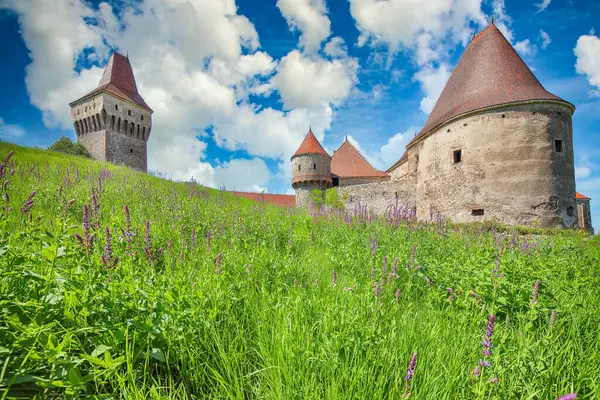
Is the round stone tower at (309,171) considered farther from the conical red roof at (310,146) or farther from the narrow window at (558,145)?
the narrow window at (558,145)

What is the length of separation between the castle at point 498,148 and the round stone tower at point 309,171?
1171cm

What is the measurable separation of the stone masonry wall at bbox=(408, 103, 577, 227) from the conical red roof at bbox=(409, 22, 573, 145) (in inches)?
29.8

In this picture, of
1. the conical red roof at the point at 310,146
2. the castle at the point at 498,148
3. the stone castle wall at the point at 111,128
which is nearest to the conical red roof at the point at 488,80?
the castle at the point at 498,148

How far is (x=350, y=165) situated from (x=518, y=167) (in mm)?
18819

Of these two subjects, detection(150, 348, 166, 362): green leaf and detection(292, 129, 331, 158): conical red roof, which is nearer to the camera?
detection(150, 348, 166, 362): green leaf

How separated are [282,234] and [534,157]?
16.1m

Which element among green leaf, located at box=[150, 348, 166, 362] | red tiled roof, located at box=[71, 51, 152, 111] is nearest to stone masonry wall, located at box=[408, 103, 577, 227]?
green leaf, located at box=[150, 348, 166, 362]

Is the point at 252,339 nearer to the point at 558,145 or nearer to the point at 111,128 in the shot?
the point at 558,145

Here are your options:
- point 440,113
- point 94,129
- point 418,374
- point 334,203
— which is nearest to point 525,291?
point 418,374

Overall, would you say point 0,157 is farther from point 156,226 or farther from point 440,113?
point 440,113

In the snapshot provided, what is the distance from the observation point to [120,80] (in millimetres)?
36219

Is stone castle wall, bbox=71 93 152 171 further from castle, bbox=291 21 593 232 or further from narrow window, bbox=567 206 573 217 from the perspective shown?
A: narrow window, bbox=567 206 573 217

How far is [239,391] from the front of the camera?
1.48m

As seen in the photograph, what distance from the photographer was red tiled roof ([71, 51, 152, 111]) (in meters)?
34.3
